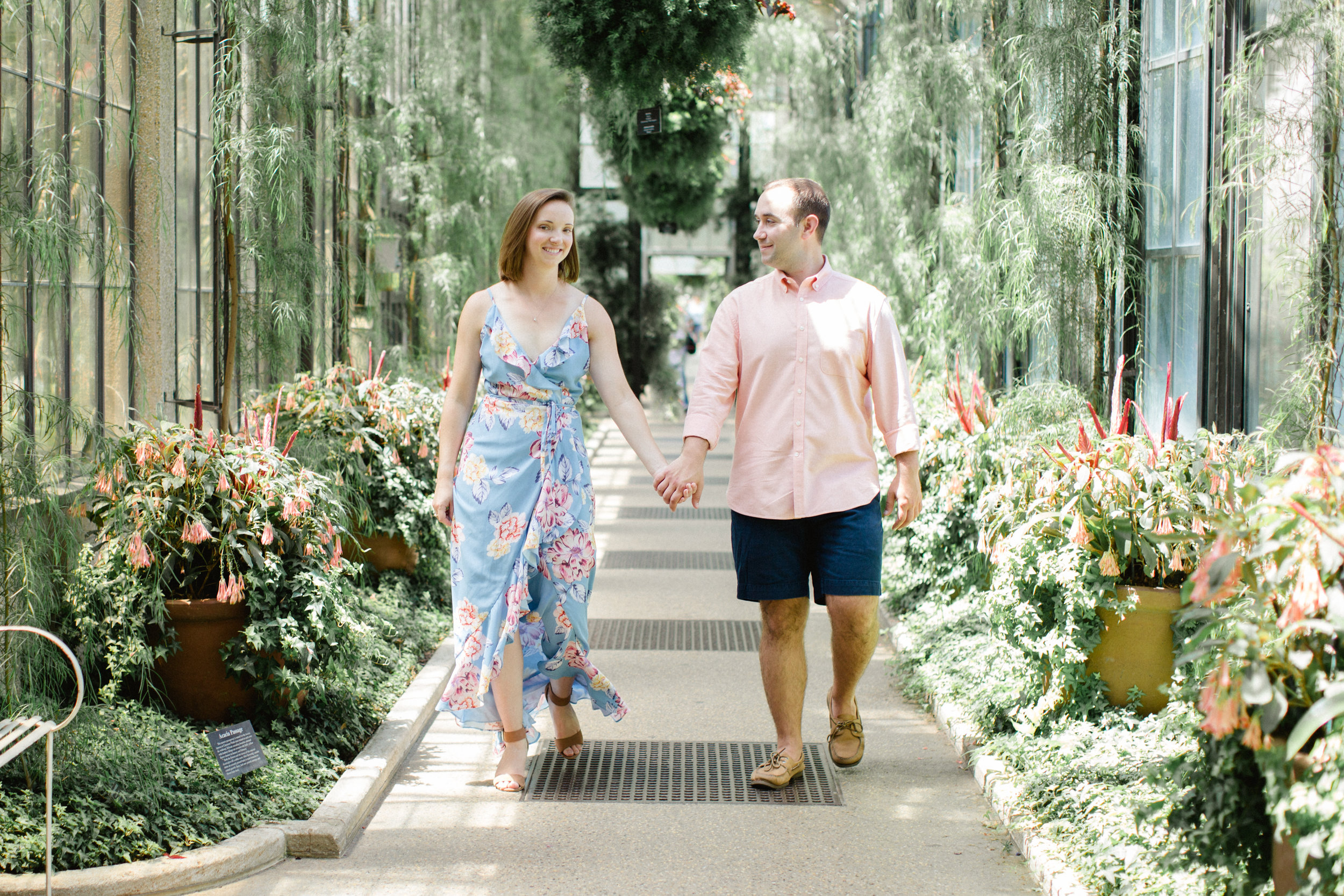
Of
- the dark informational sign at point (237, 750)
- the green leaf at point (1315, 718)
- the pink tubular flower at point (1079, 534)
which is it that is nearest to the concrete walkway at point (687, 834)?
the dark informational sign at point (237, 750)

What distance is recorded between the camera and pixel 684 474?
3.43 meters

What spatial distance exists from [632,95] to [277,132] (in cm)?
138

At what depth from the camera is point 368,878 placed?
2963mm

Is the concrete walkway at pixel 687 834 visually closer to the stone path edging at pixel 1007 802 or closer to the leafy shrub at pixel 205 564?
the stone path edging at pixel 1007 802

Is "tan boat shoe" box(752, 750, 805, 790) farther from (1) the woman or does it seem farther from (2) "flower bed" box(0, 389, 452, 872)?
(2) "flower bed" box(0, 389, 452, 872)

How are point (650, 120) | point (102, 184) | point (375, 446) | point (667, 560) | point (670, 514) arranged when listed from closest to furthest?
point (102, 184), point (375, 446), point (650, 120), point (667, 560), point (670, 514)

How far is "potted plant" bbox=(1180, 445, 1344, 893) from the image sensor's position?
1.92m

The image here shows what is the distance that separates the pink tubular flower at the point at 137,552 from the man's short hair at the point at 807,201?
6.41 ft

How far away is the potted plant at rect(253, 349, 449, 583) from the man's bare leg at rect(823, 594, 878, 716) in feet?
7.32

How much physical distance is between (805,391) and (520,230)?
918mm

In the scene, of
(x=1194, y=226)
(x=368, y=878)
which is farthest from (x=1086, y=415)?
(x=368, y=878)

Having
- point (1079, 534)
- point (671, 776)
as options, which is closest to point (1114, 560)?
point (1079, 534)

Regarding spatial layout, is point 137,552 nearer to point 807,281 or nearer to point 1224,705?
point 807,281

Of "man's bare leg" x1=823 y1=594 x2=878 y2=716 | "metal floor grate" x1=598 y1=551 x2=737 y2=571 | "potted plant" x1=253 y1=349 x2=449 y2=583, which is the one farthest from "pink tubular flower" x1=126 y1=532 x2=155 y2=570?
"metal floor grate" x1=598 y1=551 x2=737 y2=571
